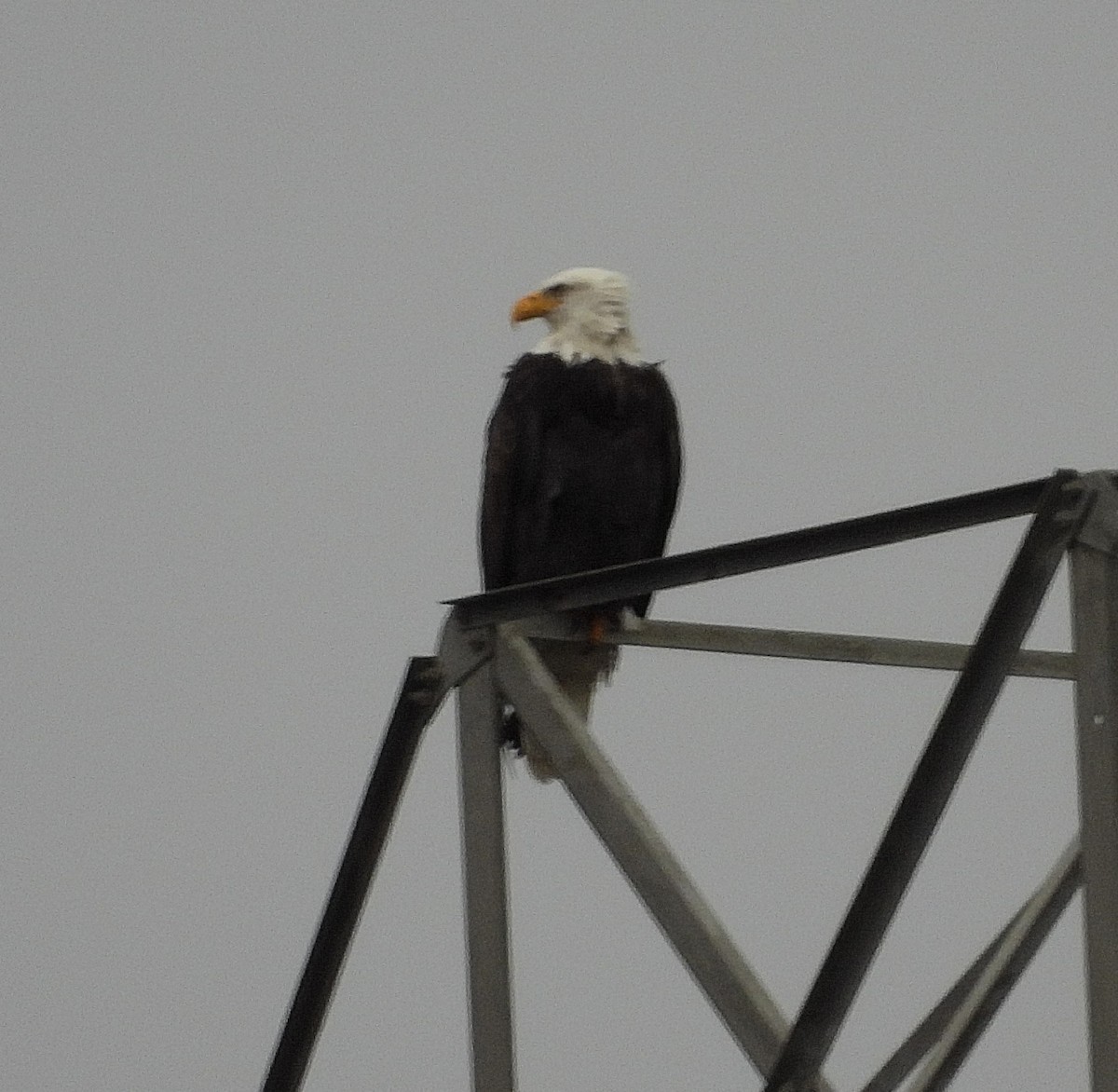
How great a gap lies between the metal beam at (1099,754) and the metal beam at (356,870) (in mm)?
1307

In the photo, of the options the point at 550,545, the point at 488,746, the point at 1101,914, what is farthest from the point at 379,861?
the point at 550,545

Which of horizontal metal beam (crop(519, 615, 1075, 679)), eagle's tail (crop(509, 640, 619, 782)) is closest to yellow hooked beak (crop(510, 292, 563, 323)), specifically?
eagle's tail (crop(509, 640, 619, 782))

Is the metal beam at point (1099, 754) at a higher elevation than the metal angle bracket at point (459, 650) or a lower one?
lower

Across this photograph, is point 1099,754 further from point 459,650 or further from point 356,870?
point 356,870

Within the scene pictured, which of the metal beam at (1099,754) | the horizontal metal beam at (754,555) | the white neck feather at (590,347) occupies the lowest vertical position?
the metal beam at (1099,754)

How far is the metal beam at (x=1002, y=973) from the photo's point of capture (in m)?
3.97

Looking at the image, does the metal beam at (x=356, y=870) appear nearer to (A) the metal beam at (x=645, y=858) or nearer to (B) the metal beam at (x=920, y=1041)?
(A) the metal beam at (x=645, y=858)

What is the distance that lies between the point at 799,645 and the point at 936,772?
3.30ft

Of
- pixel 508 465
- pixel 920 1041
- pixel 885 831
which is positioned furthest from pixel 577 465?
pixel 885 831

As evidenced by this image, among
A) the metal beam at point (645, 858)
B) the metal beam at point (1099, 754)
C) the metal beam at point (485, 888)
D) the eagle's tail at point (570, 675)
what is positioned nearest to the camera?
the metal beam at point (1099, 754)

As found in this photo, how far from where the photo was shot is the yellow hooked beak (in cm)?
682

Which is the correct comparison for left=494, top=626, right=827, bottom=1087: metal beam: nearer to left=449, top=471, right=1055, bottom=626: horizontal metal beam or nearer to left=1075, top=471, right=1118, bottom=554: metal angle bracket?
left=449, top=471, right=1055, bottom=626: horizontal metal beam

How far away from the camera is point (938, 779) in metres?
3.09

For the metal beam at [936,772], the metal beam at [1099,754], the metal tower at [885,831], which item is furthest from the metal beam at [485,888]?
the metal beam at [1099,754]
